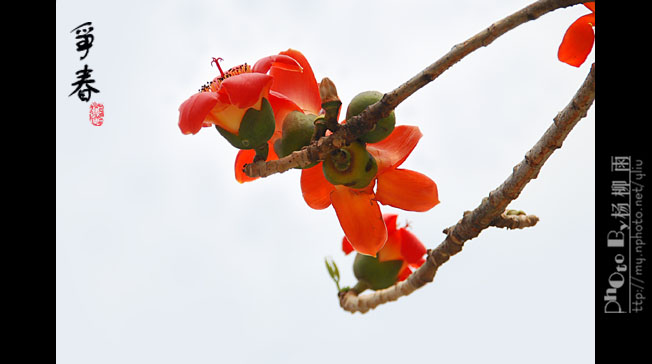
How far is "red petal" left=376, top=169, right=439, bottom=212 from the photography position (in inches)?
40.2

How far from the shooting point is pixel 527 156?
91cm

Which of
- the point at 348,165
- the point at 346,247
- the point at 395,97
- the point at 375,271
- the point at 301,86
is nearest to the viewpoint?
the point at 395,97

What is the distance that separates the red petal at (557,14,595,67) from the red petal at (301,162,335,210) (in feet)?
1.49

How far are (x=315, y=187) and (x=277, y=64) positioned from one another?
0.75 feet

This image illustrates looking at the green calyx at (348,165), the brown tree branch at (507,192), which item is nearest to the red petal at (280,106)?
the green calyx at (348,165)

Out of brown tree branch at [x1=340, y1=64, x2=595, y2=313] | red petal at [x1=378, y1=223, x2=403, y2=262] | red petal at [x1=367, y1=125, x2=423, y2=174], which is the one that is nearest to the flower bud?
red petal at [x1=367, y1=125, x2=423, y2=174]

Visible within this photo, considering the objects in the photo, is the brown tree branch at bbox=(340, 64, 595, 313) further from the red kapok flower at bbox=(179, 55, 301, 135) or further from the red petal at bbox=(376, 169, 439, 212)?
the red kapok flower at bbox=(179, 55, 301, 135)

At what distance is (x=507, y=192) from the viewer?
950 millimetres

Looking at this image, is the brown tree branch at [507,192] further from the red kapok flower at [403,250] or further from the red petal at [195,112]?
the red petal at [195,112]

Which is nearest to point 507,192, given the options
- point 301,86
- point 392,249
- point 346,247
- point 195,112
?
point 301,86

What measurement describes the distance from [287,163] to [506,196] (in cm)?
37

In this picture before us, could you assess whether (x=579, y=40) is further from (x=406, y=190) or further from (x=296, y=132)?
A: (x=296, y=132)
